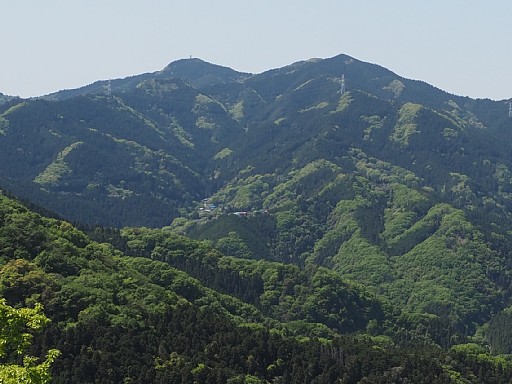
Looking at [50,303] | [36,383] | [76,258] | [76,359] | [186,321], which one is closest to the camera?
[36,383]

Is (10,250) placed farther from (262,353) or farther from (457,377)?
(457,377)

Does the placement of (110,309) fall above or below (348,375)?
above

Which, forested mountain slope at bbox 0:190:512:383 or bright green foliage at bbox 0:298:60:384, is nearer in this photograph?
bright green foliage at bbox 0:298:60:384

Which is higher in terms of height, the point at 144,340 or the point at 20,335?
the point at 20,335

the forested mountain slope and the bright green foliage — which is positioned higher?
the bright green foliage

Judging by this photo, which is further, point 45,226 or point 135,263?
point 135,263

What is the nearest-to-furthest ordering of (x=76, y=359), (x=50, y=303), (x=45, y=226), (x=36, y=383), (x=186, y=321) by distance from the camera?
(x=36, y=383)
(x=76, y=359)
(x=50, y=303)
(x=186, y=321)
(x=45, y=226)

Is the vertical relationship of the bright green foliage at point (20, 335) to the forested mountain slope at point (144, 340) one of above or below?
above

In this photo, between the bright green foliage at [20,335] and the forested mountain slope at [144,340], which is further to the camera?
the forested mountain slope at [144,340]

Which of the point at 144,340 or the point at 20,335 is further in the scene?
the point at 144,340

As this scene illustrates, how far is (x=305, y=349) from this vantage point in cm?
12719

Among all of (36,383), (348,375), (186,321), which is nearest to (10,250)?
(186,321)

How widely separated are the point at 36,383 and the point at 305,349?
93.2 meters

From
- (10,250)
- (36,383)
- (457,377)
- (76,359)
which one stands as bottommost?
(457,377)
